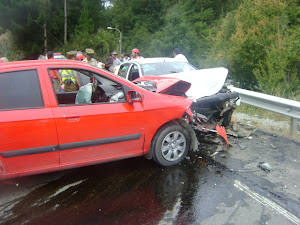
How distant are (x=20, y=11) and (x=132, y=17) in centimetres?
3248

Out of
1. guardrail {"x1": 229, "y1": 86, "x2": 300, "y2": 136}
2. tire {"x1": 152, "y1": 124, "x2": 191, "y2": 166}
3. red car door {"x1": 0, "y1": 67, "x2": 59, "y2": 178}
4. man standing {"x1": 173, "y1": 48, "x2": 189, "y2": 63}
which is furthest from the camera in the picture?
man standing {"x1": 173, "y1": 48, "x2": 189, "y2": 63}

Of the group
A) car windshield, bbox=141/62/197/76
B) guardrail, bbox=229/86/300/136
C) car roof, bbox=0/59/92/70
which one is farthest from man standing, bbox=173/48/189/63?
car roof, bbox=0/59/92/70

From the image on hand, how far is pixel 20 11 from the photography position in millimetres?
41812

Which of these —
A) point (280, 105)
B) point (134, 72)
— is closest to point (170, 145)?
point (280, 105)

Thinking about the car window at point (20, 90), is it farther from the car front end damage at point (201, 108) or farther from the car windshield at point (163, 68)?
the car windshield at point (163, 68)

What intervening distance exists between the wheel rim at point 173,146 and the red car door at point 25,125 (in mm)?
1624

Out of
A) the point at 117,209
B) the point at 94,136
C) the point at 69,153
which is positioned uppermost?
the point at 94,136

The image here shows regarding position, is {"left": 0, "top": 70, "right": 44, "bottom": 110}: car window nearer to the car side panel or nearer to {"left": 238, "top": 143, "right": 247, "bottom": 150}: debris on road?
the car side panel

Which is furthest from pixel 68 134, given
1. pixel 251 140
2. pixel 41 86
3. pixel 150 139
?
pixel 251 140

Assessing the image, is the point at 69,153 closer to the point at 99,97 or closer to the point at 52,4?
the point at 99,97

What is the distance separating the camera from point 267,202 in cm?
316

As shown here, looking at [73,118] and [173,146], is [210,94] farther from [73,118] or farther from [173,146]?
[73,118]

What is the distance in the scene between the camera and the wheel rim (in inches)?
159

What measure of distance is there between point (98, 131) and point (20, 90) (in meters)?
1.12
